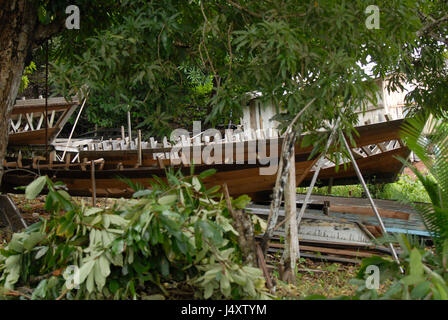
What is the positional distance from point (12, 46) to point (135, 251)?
2.44m

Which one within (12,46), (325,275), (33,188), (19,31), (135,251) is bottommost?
(325,275)

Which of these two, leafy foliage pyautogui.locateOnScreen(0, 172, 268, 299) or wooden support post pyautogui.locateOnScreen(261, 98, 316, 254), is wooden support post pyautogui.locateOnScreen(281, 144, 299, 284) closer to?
wooden support post pyautogui.locateOnScreen(261, 98, 316, 254)

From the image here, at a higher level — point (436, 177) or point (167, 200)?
point (436, 177)

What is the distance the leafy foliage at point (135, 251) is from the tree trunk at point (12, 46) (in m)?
1.76

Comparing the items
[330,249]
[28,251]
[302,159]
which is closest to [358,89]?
[28,251]

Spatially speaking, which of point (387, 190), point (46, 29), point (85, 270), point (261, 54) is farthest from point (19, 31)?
point (387, 190)

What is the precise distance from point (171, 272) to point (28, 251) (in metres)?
0.66

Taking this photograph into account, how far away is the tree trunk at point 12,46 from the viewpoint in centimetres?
343

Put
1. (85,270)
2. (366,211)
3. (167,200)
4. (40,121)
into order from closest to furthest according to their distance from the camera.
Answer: (85,270), (167,200), (366,211), (40,121)

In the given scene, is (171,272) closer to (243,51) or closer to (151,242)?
(151,242)

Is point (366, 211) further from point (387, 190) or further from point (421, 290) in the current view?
point (421, 290)

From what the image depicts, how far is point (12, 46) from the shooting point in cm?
347

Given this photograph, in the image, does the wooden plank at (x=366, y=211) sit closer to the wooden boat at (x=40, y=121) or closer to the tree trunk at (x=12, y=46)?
the tree trunk at (x=12, y=46)

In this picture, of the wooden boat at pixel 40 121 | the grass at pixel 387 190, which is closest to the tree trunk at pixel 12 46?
the wooden boat at pixel 40 121
